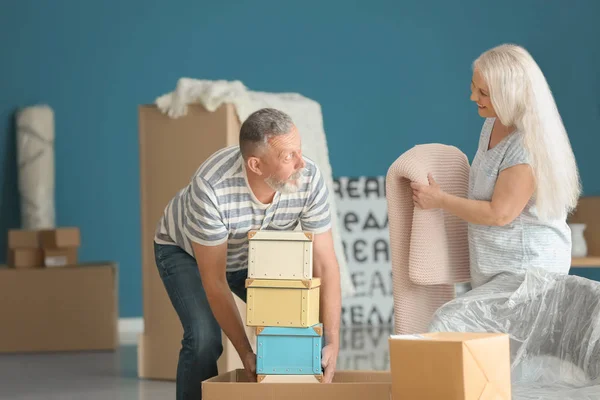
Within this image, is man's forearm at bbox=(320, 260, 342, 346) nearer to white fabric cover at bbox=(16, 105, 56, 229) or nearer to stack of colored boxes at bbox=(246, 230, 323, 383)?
stack of colored boxes at bbox=(246, 230, 323, 383)

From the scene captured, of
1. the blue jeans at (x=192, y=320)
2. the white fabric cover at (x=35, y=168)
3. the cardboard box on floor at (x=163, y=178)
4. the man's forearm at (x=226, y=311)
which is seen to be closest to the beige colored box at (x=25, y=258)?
the white fabric cover at (x=35, y=168)

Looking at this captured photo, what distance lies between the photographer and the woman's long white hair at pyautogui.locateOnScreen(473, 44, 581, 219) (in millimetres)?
2424

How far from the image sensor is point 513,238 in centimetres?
253

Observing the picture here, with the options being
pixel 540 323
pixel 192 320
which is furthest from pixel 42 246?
pixel 540 323

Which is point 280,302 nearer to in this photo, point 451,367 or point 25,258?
point 451,367

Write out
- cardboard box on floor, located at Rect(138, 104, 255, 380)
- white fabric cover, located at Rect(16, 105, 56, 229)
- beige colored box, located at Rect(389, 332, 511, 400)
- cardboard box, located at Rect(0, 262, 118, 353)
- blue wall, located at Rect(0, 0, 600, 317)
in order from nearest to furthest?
1. beige colored box, located at Rect(389, 332, 511, 400)
2. cardboard box on floor, located at Rect(138, 104, 255, 380)
3. cardboard box, located at Rect(0, 262, 118, 353)
4. white fabric cover, located at Rect(16, 105, 56, 229)
5. blue wall, located at Rect(0, 0, 600, 317)

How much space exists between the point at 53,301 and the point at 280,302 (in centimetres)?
278

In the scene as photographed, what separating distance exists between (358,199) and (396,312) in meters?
3.10

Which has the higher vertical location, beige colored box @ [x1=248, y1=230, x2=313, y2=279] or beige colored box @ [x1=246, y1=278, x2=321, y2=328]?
A: beige colored box @ [x1=248, y1=230, x2=313, y2=279]

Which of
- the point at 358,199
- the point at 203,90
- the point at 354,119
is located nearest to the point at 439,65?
the point at 354,119

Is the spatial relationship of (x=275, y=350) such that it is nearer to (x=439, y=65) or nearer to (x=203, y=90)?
(x=203, y=90)

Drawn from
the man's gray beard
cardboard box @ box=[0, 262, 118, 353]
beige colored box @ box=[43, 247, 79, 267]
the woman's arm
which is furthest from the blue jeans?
beige colored box @ box=[43, 247, 79, 267]

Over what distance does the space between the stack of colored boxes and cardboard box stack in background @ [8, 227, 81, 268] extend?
275 cm

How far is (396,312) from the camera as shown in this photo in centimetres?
277
